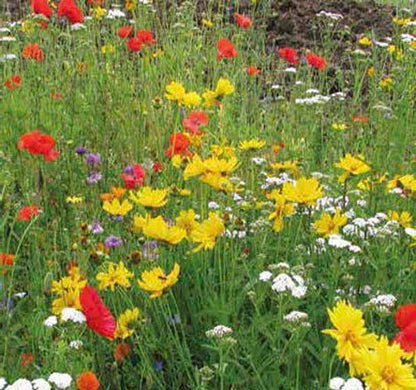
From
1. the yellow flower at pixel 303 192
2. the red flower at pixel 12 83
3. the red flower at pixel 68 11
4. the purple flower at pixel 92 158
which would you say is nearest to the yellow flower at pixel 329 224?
the yellow flower at pixel 303 192

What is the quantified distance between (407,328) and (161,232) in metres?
0.65

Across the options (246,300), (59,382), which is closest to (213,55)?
(246,300)

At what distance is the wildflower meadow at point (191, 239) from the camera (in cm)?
185

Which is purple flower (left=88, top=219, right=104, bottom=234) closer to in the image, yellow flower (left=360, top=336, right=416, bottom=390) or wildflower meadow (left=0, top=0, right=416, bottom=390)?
wildflower meadow (left=0, top=0, right=416, bottom=390)

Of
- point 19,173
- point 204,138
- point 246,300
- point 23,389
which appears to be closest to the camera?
point 23,389

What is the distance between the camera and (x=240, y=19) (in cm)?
401

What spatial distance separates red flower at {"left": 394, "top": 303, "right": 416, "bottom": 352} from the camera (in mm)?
1574

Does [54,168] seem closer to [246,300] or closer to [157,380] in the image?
[246,300]

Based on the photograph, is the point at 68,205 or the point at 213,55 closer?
the point at 68,205

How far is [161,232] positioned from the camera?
1978 mm

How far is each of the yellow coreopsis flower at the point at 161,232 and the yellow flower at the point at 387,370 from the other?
0.72 m

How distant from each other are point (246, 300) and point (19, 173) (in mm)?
1233

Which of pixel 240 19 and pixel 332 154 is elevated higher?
pixel 240 19

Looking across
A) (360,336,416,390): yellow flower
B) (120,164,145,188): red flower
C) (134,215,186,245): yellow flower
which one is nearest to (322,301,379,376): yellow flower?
(360,336,416,390): yellow flower
